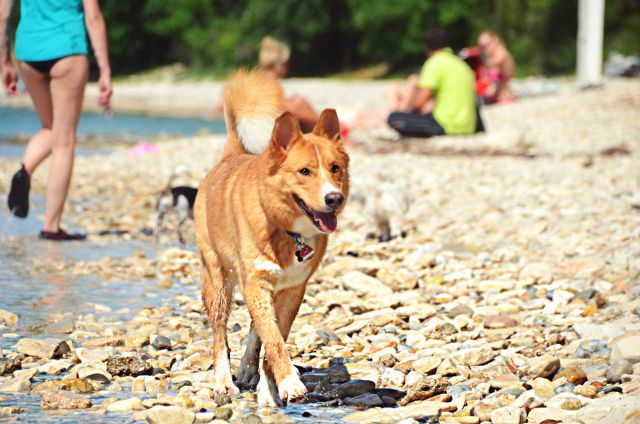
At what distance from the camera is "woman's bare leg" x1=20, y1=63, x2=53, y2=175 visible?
837cm

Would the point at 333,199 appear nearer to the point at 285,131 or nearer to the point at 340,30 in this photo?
the point at 285,131

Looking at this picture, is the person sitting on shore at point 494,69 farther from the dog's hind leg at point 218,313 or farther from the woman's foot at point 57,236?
the dog's hind leg at point 218,313

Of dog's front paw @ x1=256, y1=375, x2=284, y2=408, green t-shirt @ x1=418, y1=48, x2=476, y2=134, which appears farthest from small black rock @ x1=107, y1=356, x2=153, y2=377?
green t-shirt @ x1=418, y1=48, x2=476, y2=134

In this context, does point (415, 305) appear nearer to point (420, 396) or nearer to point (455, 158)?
point (420, 396)

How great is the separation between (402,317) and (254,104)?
1807mm

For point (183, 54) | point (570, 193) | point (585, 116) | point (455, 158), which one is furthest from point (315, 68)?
point (570, 193)

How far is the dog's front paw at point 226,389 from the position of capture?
4750mm

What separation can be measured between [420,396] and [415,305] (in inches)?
73.0

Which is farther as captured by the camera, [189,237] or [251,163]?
[189,237]

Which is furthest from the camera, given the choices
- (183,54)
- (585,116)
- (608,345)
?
(183,54)

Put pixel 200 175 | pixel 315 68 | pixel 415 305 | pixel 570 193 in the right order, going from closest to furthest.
A: pixel 415 305, pixel 570 193, pixel 200 175, pixel 315 68

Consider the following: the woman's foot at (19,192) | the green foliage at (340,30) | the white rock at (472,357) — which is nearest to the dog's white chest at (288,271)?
the white rock at (472,357)

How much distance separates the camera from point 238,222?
4656 millimetres

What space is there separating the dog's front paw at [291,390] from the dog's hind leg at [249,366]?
0.68 m
